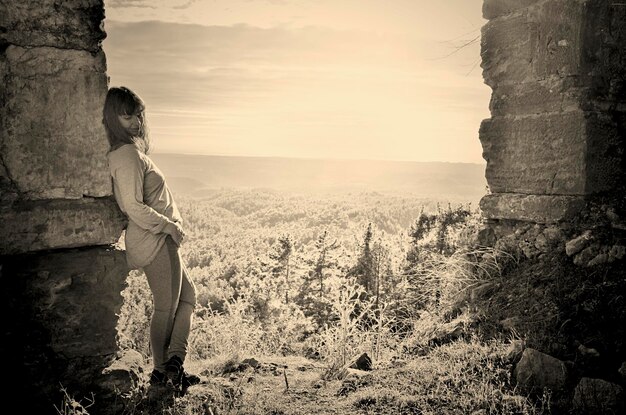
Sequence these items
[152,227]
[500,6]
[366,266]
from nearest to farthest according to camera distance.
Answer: [152,227] < [500,6] < [366,266]

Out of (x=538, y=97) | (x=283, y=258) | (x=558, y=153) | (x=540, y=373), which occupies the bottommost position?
(x=283, y=258)

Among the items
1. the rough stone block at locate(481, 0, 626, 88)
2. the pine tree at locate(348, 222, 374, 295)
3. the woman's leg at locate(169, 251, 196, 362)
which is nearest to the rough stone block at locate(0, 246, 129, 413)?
the woman's leg at locate(169, 251, 196, 362)

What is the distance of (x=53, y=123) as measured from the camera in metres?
2.98

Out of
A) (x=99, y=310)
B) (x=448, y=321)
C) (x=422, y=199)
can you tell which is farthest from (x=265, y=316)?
(x=422, y=199)

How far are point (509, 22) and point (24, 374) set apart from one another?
553 cm

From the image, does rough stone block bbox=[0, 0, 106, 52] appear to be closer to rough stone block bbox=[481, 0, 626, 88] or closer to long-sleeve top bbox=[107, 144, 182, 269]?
long-sleeve top bbox=[107, 144, 182, 269]

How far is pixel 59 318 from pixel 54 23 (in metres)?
1.90

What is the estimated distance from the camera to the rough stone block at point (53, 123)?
287cm

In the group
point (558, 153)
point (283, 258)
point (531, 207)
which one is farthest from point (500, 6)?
point (283, 258)

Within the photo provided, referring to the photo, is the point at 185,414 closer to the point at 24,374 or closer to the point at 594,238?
the point at 24,374

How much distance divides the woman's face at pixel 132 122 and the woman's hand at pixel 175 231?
0.66m

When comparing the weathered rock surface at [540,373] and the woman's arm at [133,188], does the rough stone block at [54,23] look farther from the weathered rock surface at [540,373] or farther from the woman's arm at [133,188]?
the weathered rock surface at [540,373]

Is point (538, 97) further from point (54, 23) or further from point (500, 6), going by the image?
point (54, 23)

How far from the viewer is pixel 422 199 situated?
346 feet
